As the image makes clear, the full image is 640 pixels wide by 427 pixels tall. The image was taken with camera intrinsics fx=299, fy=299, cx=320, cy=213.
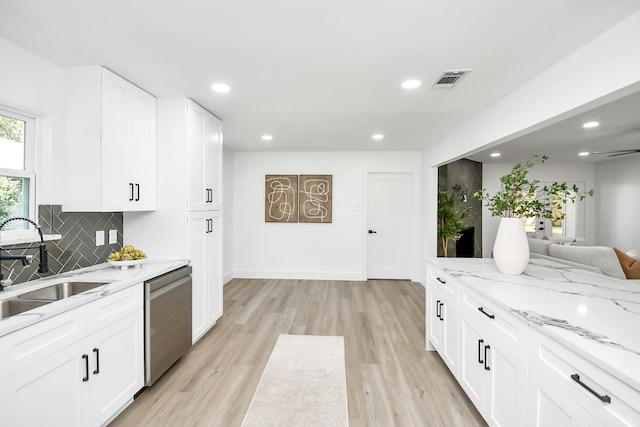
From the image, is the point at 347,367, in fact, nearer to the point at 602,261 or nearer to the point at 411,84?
the point at 411,84

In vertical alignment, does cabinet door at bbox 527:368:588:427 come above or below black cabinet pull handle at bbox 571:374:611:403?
below

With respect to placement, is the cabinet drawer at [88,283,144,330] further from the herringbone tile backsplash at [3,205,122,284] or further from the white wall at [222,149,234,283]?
the white wall at [222,149,234,283]

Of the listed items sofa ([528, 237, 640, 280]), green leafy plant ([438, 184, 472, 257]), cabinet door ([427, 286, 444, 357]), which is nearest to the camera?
cabinet door ([427, 286, 444, 357])

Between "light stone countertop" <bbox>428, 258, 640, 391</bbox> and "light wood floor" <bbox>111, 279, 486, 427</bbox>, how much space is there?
3.01 feet

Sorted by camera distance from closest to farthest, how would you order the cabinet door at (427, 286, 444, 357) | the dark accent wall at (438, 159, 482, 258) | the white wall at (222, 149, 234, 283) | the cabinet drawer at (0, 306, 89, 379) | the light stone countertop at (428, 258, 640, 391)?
the light stone countertop at (428, 258, 640, 391)
the cabinet drawer at (0, 306, 89, 379)
the cabinet door at (427, 286, 444, 357)
the white wall at (222, 149, 234, 283)
the dark accent wall at (438, 159, 482, 258)

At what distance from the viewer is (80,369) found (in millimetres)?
1643

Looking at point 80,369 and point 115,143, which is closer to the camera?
point 80,369

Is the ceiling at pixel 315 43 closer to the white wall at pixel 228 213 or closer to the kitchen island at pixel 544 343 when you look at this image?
the kitchen island at pixel 544 343

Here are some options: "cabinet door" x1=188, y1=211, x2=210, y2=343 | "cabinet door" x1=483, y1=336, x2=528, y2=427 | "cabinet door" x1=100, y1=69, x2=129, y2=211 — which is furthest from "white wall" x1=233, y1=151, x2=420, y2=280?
"cabinet door" x1=483, y1=336, x2=528, y2=427

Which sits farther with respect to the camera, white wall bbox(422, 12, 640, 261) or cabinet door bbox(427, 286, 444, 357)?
cabinet door bbox(427, 286, 444, 357)

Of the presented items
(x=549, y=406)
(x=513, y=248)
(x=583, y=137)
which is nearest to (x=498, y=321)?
(x=549, y=406)

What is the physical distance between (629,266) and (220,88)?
5.13 meters

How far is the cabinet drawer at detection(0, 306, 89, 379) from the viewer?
50.4 inches

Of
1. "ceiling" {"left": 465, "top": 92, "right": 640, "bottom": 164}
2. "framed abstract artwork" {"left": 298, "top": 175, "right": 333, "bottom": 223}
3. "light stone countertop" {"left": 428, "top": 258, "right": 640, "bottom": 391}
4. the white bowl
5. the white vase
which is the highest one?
"ceiling" {"left": 465, "top": 92, "right": 640, "bottom": 164}
